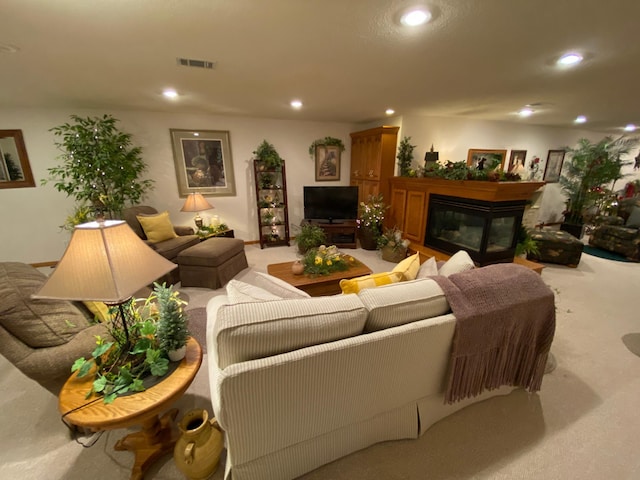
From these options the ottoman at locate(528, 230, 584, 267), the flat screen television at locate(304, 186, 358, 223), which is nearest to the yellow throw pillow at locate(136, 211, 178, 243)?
the flat screen television at locate(304, 186, 358, 223)

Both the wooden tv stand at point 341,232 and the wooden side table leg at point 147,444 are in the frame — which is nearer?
the wooden side table leg at point 147,444

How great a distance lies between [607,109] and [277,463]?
234 inches

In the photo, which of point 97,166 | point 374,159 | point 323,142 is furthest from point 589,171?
point 97,166

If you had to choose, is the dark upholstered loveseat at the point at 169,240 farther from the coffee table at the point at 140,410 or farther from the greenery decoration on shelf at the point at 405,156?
the greenery decoration on shelf at the point at 405,156

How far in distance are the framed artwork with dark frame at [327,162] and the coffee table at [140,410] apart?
4310 millimetres

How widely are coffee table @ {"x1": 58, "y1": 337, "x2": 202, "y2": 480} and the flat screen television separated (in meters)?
3.60

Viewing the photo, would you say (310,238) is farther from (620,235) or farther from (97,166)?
(620,235)

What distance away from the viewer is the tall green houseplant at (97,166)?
337 cm

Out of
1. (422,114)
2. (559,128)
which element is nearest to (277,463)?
(422,114)

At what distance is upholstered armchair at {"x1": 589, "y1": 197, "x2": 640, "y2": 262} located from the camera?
4.05 meters

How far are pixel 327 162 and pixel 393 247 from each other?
2.28m

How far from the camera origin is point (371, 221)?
14.6 feet

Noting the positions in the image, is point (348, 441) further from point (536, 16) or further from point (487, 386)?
point (536, 16)

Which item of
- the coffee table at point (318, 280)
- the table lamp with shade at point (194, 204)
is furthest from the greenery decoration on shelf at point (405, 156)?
Result: the table lamp with shade at point (194, 204)
